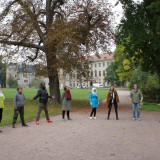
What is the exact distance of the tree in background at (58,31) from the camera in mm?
17125

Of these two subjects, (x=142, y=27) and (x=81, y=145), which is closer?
(x=81, y=145)

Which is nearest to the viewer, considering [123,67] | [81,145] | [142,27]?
[81,145]

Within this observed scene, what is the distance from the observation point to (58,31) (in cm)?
1716

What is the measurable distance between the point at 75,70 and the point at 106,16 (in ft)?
17.4

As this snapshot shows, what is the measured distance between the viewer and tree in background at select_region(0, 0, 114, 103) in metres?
17.1

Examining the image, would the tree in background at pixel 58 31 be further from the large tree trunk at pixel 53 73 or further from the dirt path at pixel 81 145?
the dirt path at pixel 81 145

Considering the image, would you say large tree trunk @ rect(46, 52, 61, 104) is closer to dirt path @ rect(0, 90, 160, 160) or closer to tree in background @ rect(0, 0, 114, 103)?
tree in background @ rect(0, 0, 114, 103)

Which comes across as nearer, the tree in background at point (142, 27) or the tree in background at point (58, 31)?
the tree in background at point (58, 31)

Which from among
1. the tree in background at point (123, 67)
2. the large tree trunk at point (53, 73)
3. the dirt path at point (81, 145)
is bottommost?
the dirt path at point (81, 145)

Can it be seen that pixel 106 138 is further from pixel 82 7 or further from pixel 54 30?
pixel 82 7

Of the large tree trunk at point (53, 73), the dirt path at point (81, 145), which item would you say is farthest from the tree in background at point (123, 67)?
the dirt path at point (81, 145)

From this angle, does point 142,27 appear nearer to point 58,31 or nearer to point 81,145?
point 58,31

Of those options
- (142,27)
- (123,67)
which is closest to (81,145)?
(142,27)

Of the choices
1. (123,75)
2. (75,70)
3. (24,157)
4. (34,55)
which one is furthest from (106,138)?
(123,75)
